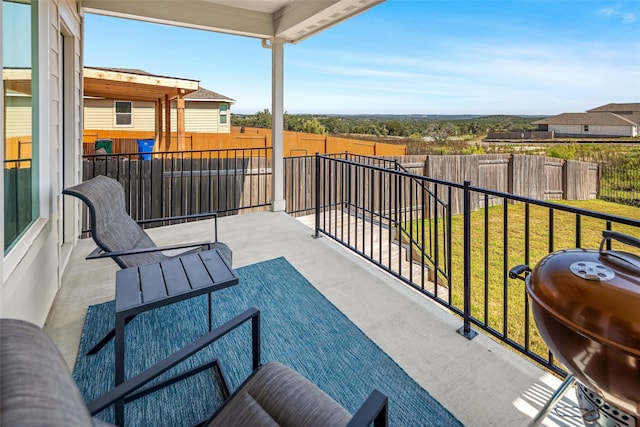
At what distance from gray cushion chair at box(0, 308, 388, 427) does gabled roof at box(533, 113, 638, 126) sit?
17.1m

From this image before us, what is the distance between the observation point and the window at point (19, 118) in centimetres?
180

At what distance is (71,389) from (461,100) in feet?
97.1

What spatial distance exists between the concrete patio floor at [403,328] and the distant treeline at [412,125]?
48.9 ft

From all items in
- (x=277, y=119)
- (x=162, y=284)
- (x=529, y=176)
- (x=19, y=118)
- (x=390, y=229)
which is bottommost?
(x=162, y=284)

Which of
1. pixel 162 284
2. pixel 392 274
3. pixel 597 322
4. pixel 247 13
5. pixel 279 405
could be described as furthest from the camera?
pixel 247 13

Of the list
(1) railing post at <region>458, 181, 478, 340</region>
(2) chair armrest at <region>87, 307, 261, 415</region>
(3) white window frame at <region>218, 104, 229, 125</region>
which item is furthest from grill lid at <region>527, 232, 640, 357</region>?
(3) white window frame at <region>218, 104, 229, 125</region>

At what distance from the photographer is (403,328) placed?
241 cm

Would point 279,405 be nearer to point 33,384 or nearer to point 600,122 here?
point 33,384

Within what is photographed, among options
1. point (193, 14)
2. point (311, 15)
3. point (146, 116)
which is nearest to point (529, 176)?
point (311, 15)

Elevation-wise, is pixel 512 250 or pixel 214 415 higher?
pixel 214 415

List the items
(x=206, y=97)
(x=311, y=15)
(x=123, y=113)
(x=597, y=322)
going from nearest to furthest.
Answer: (x=597, y=322)
(x=311, y=15)
(x=123, y=113)
(x=206, y=97)

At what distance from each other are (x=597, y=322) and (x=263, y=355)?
1.62 meters

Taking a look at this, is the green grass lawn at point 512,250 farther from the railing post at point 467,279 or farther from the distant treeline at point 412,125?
the distant treeline at point 412,125

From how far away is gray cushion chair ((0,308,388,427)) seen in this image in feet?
1.72
